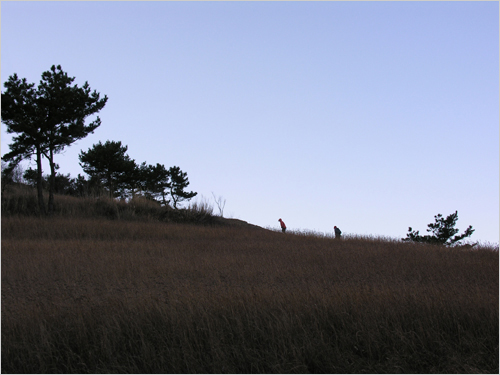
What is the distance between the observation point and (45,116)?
24.4 metres

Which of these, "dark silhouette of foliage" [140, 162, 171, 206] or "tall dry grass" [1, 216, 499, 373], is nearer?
"tall dry grass" [1, 216, 499, 373]

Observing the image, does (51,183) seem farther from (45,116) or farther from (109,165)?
(109,165)

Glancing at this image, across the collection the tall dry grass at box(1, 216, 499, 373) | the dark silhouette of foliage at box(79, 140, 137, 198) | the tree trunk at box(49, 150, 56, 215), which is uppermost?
the dark silhouette of foliage at box(79, 140, 137, 198)

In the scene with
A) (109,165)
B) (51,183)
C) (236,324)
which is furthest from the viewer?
(109,165)

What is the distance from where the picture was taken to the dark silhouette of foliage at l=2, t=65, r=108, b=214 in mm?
23578

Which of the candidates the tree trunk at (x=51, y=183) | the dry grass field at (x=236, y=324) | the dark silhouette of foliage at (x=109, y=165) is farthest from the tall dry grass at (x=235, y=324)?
the dark silhouette of foliage at (x=109, y=165)

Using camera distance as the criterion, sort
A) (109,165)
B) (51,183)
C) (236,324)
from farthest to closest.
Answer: (109,165), (51,183), (236,324)

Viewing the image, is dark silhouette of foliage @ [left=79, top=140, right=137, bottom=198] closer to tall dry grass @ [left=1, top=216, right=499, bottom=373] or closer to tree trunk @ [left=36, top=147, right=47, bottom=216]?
tree trunk @ [left=36, top=147, right=47, bottom=216]

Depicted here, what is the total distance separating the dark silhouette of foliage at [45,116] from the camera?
928 inches

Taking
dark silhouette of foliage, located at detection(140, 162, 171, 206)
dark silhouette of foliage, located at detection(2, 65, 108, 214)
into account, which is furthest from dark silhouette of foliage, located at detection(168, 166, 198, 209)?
dark silhouette of foliage, located at detection(2, 65, 108, 214)

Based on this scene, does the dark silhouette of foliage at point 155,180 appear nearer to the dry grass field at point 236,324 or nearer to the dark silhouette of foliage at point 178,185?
the dark silhouette of foliage at point 178,185

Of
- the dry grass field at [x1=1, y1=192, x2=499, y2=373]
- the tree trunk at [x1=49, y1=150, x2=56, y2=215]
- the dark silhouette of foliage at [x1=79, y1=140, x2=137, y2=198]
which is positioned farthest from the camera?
the dark silhouette of foliage at [x1=79, y1=140, x2=137, y2=198]

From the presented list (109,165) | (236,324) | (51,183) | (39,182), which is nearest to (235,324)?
(236,324)

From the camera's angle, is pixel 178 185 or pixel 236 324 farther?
pixel 178 185
